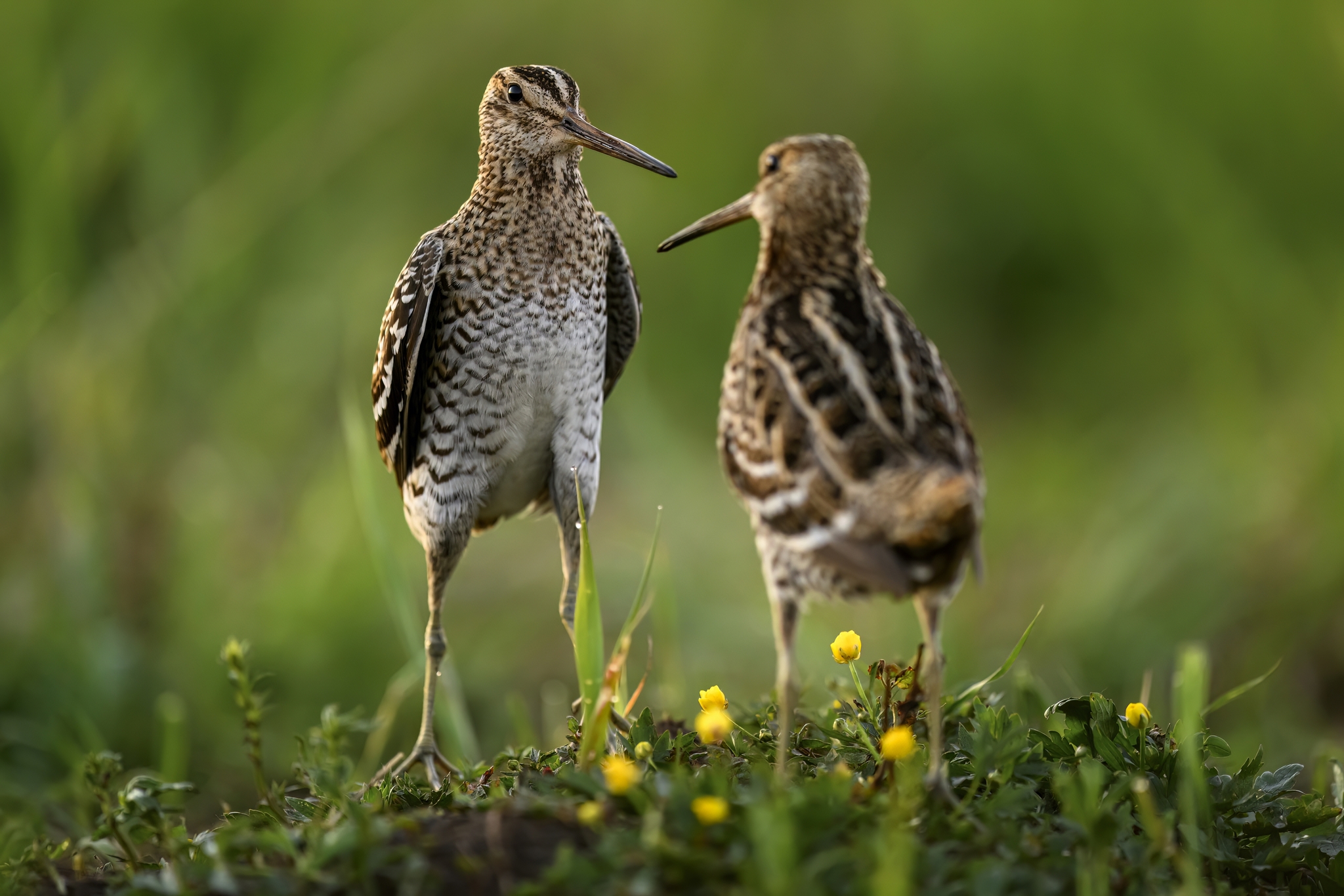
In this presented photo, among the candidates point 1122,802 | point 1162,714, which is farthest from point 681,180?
point 1122,802

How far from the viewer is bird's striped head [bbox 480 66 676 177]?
4.36m

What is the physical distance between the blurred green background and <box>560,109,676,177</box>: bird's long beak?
3.84 ft

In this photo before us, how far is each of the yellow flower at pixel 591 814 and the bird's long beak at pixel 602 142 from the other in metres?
2.10

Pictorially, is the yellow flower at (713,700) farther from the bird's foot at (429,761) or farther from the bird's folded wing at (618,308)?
the bird's folded wing at (618,308)

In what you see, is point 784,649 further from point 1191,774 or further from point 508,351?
point 508,351

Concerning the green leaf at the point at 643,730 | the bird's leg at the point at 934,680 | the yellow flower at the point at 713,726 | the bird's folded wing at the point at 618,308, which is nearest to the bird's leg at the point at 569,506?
the bird's folded wing at the point at 618,308

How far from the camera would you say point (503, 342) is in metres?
4.32

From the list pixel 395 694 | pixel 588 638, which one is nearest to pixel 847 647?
pixel 588 638

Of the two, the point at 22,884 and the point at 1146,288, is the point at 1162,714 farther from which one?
the point at 22,884

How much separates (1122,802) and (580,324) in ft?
7.14

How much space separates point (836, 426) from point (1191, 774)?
3.41 feet

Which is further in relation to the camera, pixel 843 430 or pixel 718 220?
pixel 718 220

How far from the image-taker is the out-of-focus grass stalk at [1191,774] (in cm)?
263

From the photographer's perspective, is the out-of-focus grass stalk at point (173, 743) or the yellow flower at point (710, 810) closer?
the yellow flower at point (710, 810)
